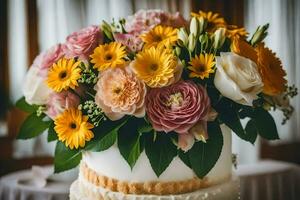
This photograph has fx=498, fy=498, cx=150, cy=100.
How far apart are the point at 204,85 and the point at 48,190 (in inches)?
61.9

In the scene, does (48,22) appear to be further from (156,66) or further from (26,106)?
(156,66)

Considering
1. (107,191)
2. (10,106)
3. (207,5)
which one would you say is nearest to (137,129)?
(107,191)

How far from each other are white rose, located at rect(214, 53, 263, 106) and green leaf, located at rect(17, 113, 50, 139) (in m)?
0.47

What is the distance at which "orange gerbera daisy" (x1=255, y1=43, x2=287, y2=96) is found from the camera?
1.05m

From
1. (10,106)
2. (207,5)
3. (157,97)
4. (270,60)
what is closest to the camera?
(157,97)

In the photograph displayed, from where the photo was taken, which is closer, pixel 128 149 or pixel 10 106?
pixel 128 149

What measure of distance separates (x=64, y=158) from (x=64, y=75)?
20 centimetres

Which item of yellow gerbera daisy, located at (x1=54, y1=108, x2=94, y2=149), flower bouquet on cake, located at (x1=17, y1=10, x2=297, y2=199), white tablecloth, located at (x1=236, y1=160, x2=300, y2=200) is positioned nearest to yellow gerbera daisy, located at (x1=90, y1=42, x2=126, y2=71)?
flower bouquet on cake, located at (x1=17, y1=10, x2=297, y2=199)

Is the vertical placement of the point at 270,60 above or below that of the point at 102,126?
above

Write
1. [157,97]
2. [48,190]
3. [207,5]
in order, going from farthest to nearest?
[207,5] < [48,190] < [157,97]

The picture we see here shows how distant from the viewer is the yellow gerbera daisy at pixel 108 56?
1.00 m

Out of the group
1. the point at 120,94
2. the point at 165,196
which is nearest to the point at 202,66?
the point at 120,94

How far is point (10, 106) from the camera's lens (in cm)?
416

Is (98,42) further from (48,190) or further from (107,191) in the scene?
(48,190)
